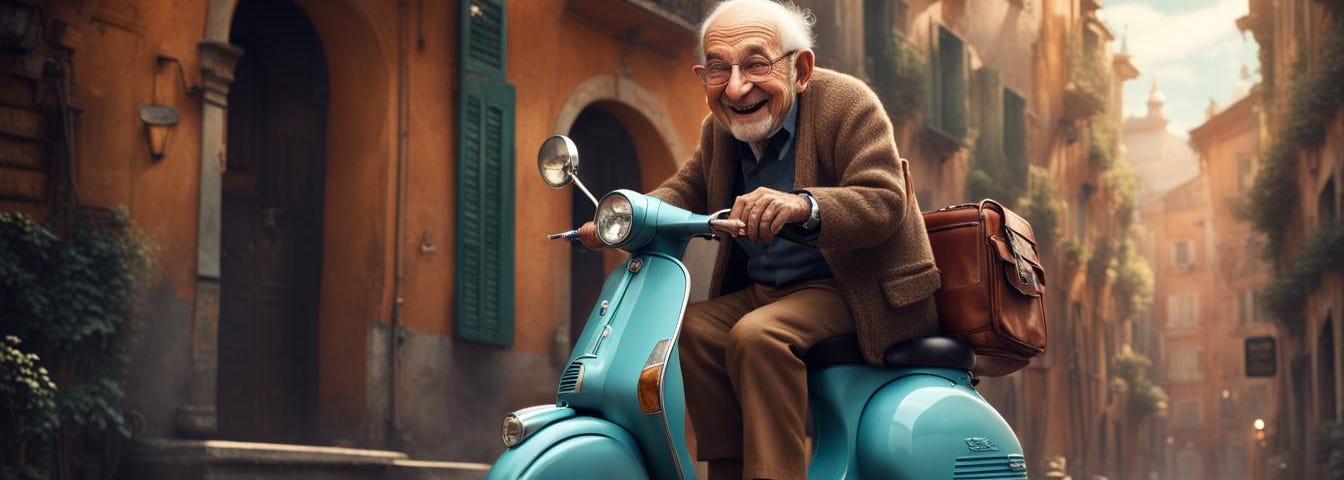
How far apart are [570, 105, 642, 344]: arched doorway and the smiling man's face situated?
9.94 metres

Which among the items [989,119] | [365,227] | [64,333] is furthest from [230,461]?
[989,119]

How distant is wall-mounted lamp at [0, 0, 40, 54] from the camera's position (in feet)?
26.6

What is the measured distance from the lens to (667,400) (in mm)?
3449

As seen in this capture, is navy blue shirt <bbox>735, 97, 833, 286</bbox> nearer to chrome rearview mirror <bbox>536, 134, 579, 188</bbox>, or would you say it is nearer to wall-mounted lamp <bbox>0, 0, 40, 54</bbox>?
chrome rearview mirror <bbox>536, 134, 579, 188</bbox>

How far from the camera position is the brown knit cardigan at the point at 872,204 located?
12.0ft

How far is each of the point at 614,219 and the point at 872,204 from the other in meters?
0.55

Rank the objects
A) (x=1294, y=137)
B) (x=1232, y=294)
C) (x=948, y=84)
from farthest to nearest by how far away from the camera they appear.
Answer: (x=1232, y=294) → (x=948, y=84) → (x=1294, y=137)

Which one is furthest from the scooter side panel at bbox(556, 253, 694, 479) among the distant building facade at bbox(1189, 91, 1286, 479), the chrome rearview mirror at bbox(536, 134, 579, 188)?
the distant building facade at bbox(1189, 91, 1286, 479)

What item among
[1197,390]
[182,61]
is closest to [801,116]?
[182,61]

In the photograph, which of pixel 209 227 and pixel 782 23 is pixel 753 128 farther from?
pixel 209 227

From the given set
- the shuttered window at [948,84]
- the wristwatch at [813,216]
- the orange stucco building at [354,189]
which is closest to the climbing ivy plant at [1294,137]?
the shuttered window at [948,84]

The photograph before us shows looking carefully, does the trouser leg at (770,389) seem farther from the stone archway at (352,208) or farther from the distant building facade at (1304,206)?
the distant building facade at (1304,206)

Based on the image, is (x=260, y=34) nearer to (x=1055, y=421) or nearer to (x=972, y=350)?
(x=972, y=350)

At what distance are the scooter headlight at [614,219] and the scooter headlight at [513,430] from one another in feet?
1.47
